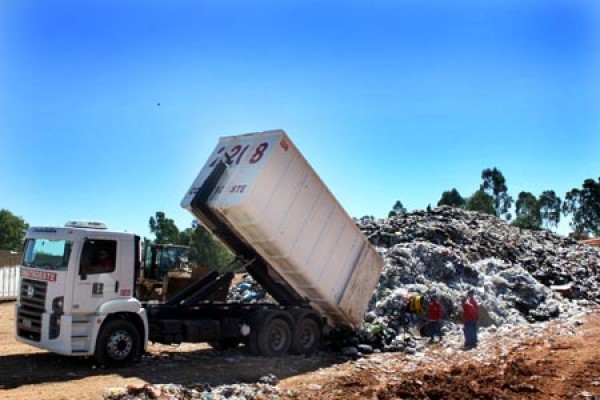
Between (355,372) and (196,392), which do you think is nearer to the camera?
(196,392)

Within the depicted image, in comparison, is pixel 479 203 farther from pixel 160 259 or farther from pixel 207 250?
pixel 160 259

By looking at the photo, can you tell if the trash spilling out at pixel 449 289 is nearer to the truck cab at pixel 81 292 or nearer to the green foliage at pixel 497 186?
the truck cab at pixel 81 292

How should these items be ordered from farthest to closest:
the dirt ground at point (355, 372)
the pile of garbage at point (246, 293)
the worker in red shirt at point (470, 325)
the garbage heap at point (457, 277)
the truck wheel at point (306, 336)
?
the pile of garbage at point (246, 293)
the garbage heap at point (457, 277)
the worker in red shirt at point (470, 325)
the truck wheel at point (306, 336)
the dirt ground at point (355, 372)

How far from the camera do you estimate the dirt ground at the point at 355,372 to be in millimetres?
7887

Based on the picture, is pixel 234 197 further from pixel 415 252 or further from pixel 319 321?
pixel 415 252

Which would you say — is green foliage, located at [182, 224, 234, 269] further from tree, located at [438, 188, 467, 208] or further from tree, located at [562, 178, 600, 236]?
tree, located at [562, 178, 600, 236]

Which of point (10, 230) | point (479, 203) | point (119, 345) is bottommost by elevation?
point (119, 345)

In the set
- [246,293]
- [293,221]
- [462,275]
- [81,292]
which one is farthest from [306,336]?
[462,275]

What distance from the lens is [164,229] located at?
5944 centimetres

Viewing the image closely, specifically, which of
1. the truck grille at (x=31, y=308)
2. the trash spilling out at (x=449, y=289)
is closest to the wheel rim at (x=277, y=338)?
the trash spilling out at (x=449, y=289)

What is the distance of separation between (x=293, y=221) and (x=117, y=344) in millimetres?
3479

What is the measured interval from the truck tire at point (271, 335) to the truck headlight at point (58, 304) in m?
3.58

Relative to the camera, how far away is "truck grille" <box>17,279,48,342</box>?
28.5ft

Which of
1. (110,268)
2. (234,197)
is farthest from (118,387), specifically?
(234,197)
